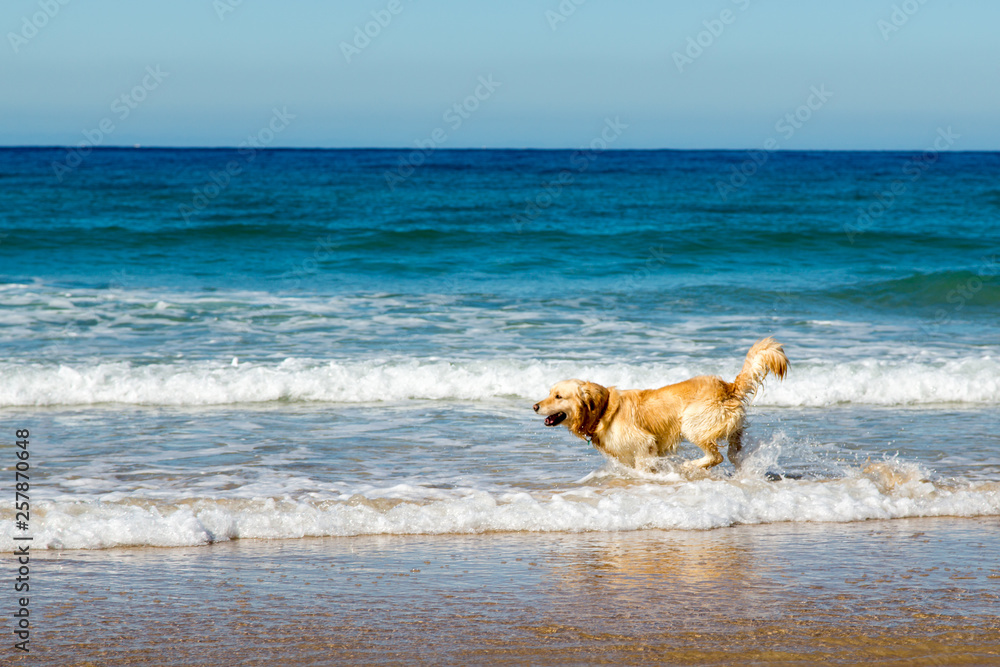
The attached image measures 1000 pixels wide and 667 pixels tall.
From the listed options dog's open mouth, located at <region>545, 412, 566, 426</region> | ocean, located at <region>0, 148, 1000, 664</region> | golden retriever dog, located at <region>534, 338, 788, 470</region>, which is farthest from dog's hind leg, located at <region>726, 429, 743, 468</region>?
dog's open mouth, located at <region>545, 412, 566, 426</region>

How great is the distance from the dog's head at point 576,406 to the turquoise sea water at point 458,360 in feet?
1.38

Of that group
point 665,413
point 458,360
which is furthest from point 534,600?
point 458,360

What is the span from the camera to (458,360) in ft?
34.7

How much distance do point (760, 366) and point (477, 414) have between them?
10.4 feet

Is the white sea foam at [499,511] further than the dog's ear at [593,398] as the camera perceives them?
No

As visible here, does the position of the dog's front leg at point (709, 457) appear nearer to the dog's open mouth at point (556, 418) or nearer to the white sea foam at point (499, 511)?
the white sea foam at point (499, 511)

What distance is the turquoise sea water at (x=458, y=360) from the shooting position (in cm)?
613

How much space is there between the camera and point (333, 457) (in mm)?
7340

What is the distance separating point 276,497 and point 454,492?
1206 millimetres

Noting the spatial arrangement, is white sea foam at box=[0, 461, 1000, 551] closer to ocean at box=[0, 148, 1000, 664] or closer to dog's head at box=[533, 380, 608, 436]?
ocean at box=[0, 148, 1000, 664]

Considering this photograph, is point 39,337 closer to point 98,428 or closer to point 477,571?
point 98,428

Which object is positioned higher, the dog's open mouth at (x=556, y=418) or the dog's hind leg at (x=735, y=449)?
the dog's open mouth at (x=556, y=418)

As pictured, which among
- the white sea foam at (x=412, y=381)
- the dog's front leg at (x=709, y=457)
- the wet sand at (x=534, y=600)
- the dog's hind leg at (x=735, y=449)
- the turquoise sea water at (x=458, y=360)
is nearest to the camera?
the wet sand at (x=534, y=600)

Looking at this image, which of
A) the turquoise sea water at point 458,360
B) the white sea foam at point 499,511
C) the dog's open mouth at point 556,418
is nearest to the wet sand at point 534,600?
the white sea foam at point 499,511
